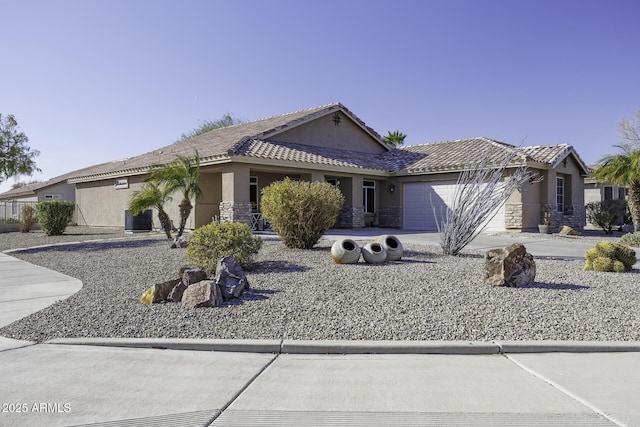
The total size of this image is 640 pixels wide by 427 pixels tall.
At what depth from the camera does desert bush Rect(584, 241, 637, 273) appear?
9.78m

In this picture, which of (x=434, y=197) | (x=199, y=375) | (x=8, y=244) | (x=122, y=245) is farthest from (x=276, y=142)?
(x=199, y=375)

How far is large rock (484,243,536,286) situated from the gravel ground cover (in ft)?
0.55

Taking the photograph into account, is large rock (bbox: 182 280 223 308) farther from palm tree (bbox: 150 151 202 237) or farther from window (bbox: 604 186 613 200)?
window (bbox: 604 186 613 200)

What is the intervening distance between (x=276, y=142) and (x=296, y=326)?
1716cm

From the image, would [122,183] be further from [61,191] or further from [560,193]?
[560,193]

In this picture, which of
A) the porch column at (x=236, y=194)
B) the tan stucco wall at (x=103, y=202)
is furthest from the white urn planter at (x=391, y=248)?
the tan stucco wall at (x=103, y=202)

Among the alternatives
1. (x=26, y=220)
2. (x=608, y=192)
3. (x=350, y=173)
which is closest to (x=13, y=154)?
(x=26, y=220)

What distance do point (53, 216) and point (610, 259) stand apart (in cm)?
2003

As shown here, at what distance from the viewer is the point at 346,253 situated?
10.1m

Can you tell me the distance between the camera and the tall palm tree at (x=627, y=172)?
19545mm

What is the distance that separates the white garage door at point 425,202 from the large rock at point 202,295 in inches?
631

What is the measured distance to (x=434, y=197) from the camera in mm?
22844

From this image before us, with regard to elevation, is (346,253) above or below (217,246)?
below

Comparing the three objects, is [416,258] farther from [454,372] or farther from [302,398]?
[302,398]
